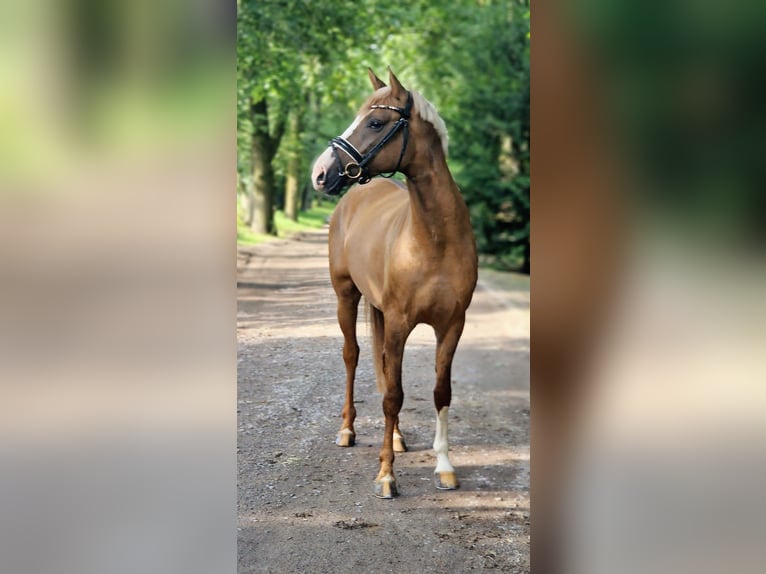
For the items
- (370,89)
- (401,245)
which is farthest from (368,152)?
(370,89)

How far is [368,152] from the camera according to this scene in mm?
3471

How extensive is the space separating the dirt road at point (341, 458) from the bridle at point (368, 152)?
1.43 metres

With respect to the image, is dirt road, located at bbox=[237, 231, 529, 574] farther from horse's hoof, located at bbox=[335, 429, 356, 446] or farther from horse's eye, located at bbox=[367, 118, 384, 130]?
horse's eye, located at bbox=[367, 118, 384, 130]

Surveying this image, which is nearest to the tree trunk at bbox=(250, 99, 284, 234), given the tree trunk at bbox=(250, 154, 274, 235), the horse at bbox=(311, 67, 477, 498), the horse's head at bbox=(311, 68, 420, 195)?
the tree trunk at bbox=(250, 154, 274, 235)

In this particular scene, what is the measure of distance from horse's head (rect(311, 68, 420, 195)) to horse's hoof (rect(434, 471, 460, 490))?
1.62m

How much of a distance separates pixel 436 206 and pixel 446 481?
1.45 meters

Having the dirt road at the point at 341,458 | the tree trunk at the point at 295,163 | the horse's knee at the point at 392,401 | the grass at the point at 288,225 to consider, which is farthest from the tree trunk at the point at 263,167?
the horse's knee at the point at 392,401

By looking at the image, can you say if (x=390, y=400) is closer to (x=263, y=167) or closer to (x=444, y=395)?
(x=444, y=395)
